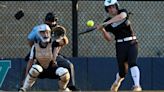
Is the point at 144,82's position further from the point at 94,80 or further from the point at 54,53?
the point at 54,53

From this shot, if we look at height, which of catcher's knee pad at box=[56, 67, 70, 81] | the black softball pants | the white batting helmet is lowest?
catcher's knee pad at box=[56, 67, 70, 81]

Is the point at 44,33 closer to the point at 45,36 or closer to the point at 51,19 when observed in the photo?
the point at 45,36

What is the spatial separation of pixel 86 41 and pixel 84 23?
446 mm

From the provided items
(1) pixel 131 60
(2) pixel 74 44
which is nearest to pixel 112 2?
(1) pixel 131 60

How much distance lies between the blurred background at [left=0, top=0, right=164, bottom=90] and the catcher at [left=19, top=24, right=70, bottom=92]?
244cm

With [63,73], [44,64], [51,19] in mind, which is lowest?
[63,73]

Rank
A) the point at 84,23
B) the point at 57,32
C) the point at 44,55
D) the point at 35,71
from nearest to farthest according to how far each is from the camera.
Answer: the point at 35,71 < the point at 44,55 < the point at 57,32 < the point at 84,23

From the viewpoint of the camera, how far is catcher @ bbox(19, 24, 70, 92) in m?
11.4

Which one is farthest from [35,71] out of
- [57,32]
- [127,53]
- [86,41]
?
[86,41]

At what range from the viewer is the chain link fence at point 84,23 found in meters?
16.1

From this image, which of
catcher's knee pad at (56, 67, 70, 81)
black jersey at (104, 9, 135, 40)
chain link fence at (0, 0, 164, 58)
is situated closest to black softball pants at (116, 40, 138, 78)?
black jersey at (104, 9, 135, 40)

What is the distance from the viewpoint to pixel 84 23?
16.9m

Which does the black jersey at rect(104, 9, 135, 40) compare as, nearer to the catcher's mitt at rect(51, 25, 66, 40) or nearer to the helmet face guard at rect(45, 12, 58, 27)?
the catcher's mitt at rect(51, 25, 66, 40)

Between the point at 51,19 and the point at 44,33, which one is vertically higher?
A: the point at 51,19
